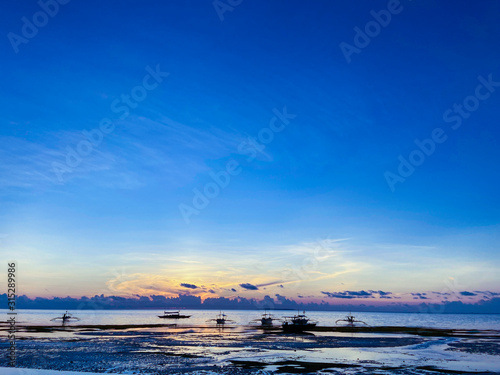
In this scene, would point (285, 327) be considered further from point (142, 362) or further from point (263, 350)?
point (142, 362)

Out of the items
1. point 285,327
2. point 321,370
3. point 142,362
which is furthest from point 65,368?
point 285,327

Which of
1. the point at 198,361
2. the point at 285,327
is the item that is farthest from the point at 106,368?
the point at 285,327

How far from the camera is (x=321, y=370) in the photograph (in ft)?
113

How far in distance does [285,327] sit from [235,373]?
56068 millimetres

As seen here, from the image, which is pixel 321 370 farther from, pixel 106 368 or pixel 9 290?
pixel 9 290

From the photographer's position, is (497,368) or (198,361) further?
(198,361)

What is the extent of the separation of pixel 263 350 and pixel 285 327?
128 ft

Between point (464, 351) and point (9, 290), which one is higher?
point (9, 290)

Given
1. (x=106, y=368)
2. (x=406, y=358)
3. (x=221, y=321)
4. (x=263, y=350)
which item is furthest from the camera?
(x=221, y=321)

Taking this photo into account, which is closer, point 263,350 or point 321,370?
point 321,370

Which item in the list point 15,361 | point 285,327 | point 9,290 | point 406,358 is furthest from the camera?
point 285,327

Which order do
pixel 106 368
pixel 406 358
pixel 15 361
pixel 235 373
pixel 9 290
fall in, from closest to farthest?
pixel 9 290, pixel 235 373, pixel 106 368, pixel 15 361, pixel 406 358

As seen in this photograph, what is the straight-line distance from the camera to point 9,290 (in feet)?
92.2

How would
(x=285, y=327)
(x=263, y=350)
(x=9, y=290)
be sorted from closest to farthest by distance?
(x=9, y=290) < (x=263, y=350) < (x=285, y=327)
